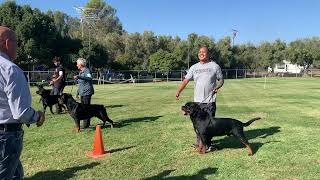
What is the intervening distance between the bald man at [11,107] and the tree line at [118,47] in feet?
139

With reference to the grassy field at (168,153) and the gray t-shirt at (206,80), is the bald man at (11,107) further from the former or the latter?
the gray t-shirt at (206,80)

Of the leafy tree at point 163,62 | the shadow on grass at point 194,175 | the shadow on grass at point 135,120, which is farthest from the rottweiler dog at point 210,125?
the leafy tree at point 163,62

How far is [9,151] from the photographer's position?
3.95 meters

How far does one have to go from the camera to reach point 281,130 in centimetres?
1042

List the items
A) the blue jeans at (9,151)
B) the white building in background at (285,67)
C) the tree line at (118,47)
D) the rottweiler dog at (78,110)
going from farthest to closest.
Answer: the white building in background at (285,67)
the tree line at (118,47)
the rottweiler dog at (78,110)
the blue jeans at (9,151)

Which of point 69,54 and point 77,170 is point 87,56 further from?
point 77,170

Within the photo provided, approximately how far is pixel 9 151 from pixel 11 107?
1.47 ft

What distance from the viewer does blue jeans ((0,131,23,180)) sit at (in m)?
3.90

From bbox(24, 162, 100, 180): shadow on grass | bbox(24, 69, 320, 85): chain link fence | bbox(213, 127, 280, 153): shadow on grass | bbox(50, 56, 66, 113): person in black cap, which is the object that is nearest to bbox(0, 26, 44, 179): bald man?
bbox(24, 162, 100, 180): shadow on grass

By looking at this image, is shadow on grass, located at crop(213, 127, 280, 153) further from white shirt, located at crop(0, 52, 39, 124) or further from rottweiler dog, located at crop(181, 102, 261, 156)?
white shirt, located at crop(0, 52, 39, 124)

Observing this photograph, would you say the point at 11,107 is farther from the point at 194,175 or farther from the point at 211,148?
the point at 211,148

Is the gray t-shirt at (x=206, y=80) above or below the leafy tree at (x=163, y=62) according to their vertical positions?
below

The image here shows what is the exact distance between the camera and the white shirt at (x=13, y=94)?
12.2ft

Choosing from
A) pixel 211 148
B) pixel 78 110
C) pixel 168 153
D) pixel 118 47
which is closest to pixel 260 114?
pixel 211 148
